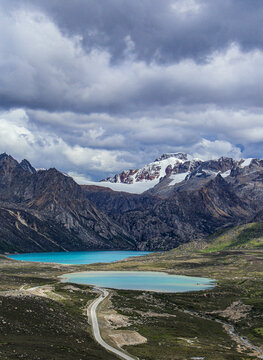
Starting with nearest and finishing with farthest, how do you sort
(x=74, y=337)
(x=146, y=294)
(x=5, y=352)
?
(x=5, y=352) < (x=74, y=337) < (x=146, y=294)

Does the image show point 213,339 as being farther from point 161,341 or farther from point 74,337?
point 74,337

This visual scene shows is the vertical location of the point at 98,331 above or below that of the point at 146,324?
above

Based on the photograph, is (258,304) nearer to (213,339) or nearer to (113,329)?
(213,339)

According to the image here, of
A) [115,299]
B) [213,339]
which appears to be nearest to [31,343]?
[213,339]

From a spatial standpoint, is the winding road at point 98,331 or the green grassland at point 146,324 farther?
the winding road at point 98,331

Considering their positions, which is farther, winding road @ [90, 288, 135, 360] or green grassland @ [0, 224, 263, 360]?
winding road @ [90, 288, 135, 360]

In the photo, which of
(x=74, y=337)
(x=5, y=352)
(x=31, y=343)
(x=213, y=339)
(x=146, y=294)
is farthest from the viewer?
(x=146, y=294)

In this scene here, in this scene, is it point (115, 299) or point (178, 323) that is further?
point (115, 299)

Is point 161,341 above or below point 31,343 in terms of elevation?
below

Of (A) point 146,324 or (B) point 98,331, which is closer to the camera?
(B) point 98,331
